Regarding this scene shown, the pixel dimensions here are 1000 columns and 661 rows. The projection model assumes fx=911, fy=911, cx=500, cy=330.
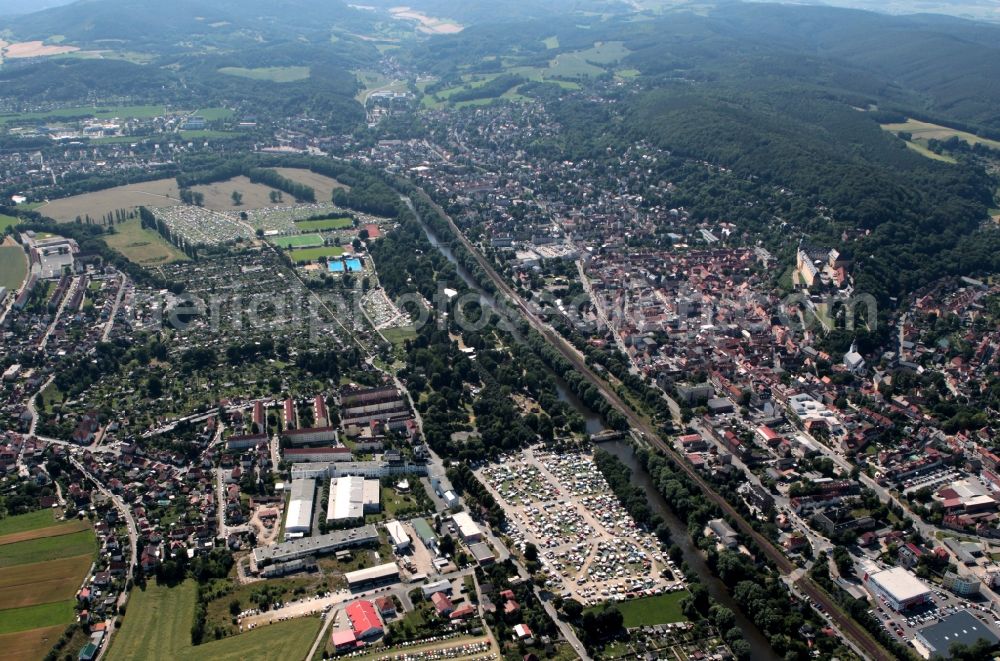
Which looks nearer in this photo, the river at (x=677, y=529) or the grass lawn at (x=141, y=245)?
the river at (x=677, y=529)

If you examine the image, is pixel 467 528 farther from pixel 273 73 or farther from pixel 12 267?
pixel 273 73

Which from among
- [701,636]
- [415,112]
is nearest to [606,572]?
[701,636]

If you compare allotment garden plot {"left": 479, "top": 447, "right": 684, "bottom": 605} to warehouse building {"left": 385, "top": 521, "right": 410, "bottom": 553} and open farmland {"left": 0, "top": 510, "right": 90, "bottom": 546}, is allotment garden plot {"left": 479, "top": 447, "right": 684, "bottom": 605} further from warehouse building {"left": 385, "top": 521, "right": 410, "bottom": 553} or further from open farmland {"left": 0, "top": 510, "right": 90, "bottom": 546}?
open farmland {"left": 0, "top": 510, "right": 90, "bottom": 546}

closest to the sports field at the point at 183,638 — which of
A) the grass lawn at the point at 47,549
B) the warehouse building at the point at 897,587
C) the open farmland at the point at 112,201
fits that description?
the grass lawn at the point at 47,549

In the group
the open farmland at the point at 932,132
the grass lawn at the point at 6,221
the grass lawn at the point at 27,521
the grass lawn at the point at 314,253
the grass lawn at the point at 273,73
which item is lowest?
the grass lawn at the point at 6,221

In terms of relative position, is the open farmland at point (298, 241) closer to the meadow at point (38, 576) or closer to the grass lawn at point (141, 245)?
the grass lawn at point (141, 245)

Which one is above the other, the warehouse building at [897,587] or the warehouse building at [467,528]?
the warehouse building at [897,587]

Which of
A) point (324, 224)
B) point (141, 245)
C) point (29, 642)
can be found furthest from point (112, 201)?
point (29, 642)
